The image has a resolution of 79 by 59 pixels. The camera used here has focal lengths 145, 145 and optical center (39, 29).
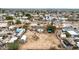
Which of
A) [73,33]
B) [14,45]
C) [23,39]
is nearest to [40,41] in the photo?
[23,39]

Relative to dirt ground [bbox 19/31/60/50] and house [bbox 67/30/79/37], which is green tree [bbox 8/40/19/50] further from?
house [bbox 67/30/79/37]

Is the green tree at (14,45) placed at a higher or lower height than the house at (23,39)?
lower

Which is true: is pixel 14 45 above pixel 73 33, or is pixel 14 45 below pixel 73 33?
below

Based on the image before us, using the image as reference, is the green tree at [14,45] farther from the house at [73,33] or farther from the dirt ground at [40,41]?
the house at [73,33]

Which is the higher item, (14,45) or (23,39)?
(23,39)

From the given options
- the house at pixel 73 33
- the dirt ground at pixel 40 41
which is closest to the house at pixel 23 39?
the dirt ground at pixel 40 41

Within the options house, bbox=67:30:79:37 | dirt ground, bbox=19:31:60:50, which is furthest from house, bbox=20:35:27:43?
house, bbox=67:30:79:37

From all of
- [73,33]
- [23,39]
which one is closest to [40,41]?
[23,39]

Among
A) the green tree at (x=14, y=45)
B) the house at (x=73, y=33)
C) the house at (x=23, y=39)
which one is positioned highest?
the house at (x=73, y=33)

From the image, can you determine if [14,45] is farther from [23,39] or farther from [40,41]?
[40,41]
